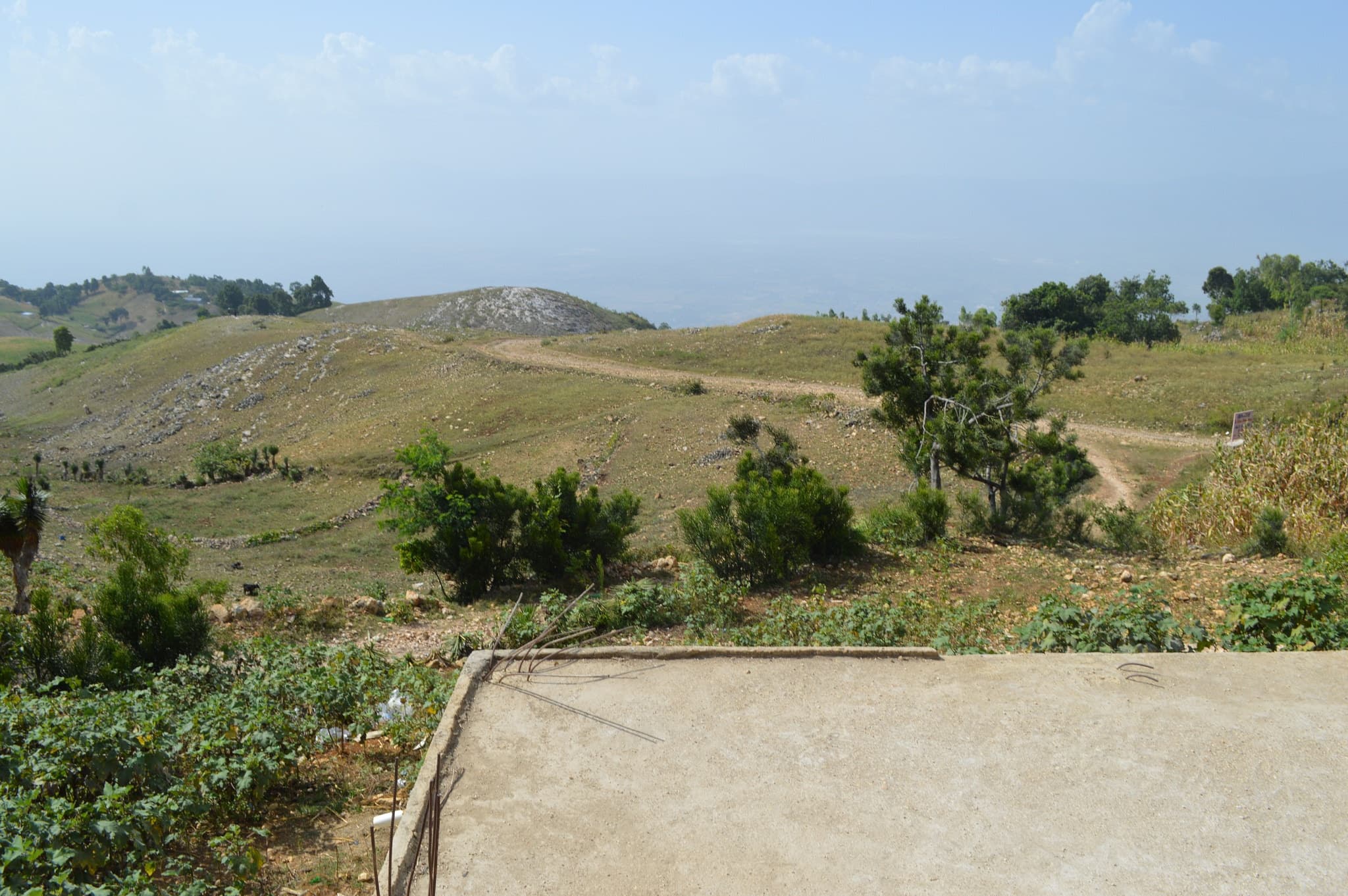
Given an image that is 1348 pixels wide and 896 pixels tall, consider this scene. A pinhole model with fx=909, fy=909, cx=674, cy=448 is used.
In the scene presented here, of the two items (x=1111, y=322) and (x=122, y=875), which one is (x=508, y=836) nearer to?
(x=122, y=875)

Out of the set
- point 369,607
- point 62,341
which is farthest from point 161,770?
point 62,341

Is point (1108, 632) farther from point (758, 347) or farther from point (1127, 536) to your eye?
point (758, 347)

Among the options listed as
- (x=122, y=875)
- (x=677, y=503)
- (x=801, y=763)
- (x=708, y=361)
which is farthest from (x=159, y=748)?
(x=708, y=361)

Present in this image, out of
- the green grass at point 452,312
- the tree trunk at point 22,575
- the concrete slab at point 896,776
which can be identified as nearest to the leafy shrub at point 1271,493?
the concrete slab at point 896,776

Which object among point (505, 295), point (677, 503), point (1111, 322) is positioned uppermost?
point (505, 295)

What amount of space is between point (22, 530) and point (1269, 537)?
14.3 meters

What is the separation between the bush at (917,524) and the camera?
11969 mm

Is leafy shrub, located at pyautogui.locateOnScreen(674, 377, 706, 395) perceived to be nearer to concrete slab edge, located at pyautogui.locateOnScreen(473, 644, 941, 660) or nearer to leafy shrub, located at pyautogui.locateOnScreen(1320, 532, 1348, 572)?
leafy shrub, located at pyautogui.locateOnScreen(1320, 532, 1348, 572)

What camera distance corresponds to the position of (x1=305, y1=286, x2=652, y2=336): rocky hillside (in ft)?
174

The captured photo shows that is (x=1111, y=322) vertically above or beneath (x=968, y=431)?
above

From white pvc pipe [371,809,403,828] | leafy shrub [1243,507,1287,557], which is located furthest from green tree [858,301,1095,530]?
white pvc pipe [371,809,403,828]

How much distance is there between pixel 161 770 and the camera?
4.87m

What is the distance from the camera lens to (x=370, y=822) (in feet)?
16.5

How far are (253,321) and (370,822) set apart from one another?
5028cm
